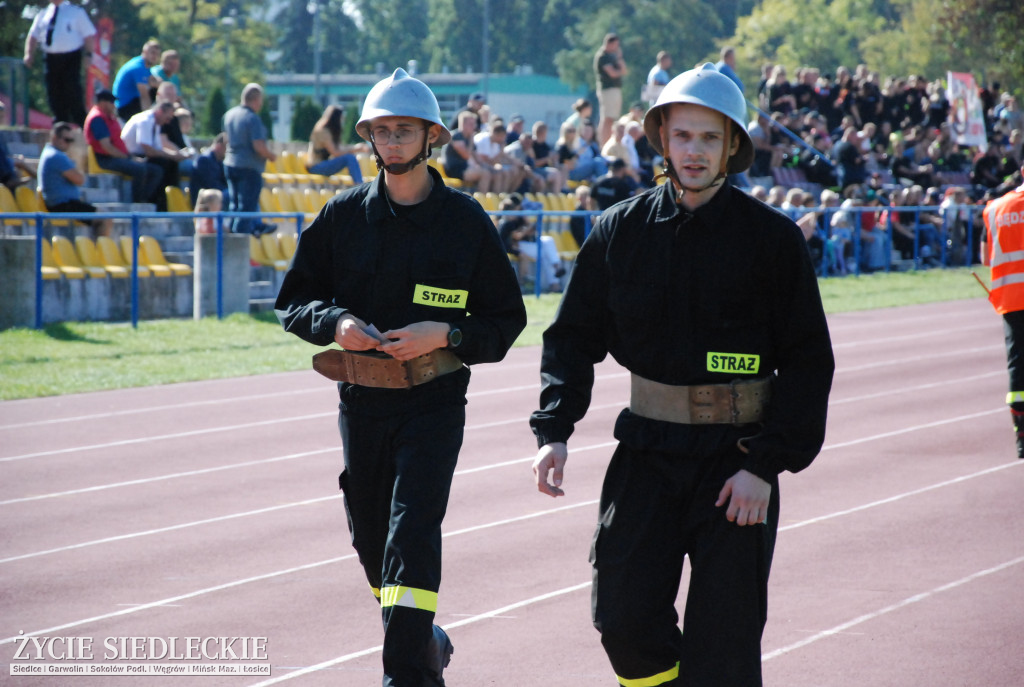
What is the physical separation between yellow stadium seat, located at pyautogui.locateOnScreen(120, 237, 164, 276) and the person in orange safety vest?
10929mm

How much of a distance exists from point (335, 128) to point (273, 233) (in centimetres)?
221

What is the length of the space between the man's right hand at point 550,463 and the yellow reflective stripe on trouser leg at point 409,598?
2.37 ft

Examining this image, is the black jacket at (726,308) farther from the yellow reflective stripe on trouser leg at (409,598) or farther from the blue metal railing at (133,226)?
the blue metal railing at (133,226)

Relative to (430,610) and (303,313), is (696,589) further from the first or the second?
(303,313)

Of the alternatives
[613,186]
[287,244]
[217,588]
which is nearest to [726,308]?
[217,588]

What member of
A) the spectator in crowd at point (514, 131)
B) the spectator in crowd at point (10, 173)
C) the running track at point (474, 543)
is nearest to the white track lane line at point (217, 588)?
the running track at point (474, 543)

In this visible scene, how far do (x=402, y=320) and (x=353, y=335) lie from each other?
249mm

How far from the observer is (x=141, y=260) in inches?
699

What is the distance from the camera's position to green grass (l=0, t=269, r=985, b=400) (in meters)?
13.6

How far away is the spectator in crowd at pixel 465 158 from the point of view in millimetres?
22359

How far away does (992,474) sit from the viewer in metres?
9.91

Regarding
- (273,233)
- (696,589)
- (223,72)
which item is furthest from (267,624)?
(223,72)

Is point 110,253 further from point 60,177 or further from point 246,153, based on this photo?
point 246,153

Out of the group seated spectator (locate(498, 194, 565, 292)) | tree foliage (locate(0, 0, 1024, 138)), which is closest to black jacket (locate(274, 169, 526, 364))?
seated spectator (locate(498, 194, 565, 292))
